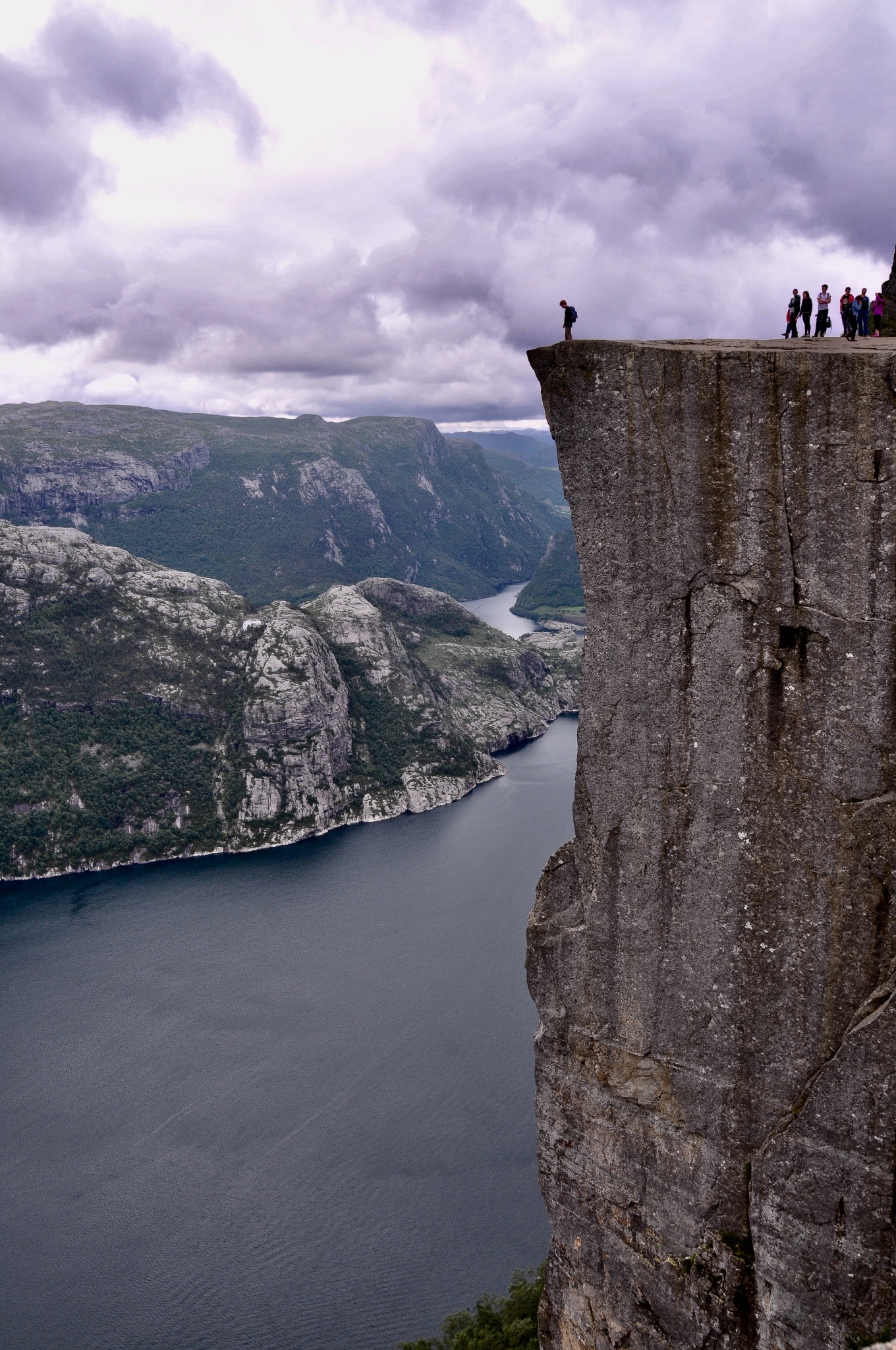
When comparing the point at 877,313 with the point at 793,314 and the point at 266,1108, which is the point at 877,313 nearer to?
the point at 793,314

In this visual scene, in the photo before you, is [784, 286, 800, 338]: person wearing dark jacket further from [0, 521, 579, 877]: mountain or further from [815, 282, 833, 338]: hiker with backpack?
[0, 521, 579, 877]: mountain

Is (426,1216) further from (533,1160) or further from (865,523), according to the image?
(865,523)

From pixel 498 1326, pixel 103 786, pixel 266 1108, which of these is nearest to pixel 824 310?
pixel 498 1326

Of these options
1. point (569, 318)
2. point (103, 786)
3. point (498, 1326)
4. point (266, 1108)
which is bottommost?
point (266, 1108)

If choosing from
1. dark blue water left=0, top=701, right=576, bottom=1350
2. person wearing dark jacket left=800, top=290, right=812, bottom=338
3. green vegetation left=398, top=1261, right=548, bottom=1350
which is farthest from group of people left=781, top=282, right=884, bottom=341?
dark blue water left=0, top=701, right=576, bottom=1350

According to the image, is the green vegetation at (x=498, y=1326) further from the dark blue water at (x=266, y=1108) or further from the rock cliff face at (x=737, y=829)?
the rock cliff face at (x=737, y=829)
